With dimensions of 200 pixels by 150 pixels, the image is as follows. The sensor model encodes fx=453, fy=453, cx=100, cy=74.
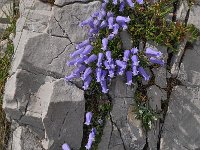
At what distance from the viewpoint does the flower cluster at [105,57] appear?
8258mm

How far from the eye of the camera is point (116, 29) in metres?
8.39

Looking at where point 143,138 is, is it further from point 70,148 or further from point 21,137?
point 21,137

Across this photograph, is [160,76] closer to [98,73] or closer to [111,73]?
[111,73]

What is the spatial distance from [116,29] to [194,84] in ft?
Answer: 6.54

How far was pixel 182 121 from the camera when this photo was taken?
8.98 meters

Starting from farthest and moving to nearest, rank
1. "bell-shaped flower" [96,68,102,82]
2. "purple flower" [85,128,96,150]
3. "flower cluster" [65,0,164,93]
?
"purple flower" [85,128,96,150]
"flower cluster" [65,0,164,93]
"bell-shaped flower" [96,68,102,82]

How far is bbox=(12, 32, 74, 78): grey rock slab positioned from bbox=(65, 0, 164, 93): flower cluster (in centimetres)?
25

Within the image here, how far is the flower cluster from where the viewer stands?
8.26m

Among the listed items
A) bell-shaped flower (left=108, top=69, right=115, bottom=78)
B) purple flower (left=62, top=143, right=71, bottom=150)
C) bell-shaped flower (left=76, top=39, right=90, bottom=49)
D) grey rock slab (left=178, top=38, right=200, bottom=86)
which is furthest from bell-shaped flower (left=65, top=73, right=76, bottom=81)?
grey rock slab (left=178, top=38, right=200, bottom=86)

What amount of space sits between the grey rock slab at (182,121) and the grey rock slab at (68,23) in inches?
86.0

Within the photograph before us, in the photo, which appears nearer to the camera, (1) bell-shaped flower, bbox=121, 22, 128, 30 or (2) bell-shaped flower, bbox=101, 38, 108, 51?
(2) bell-shaped flower, bbox=101, 38, 108, 51

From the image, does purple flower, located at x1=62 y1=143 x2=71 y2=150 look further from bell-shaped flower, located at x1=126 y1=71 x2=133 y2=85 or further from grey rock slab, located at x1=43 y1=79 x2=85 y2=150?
bell-shaped flower, located at x1=126 y1=71 x2=133 y2=85

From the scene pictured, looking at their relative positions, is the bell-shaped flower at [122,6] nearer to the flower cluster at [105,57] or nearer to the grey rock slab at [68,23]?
the flower cluster at [105,57]

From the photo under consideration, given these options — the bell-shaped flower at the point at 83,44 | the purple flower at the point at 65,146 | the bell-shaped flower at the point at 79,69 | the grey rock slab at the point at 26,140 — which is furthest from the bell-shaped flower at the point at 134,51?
the grey rock slab at the point at 26,140
